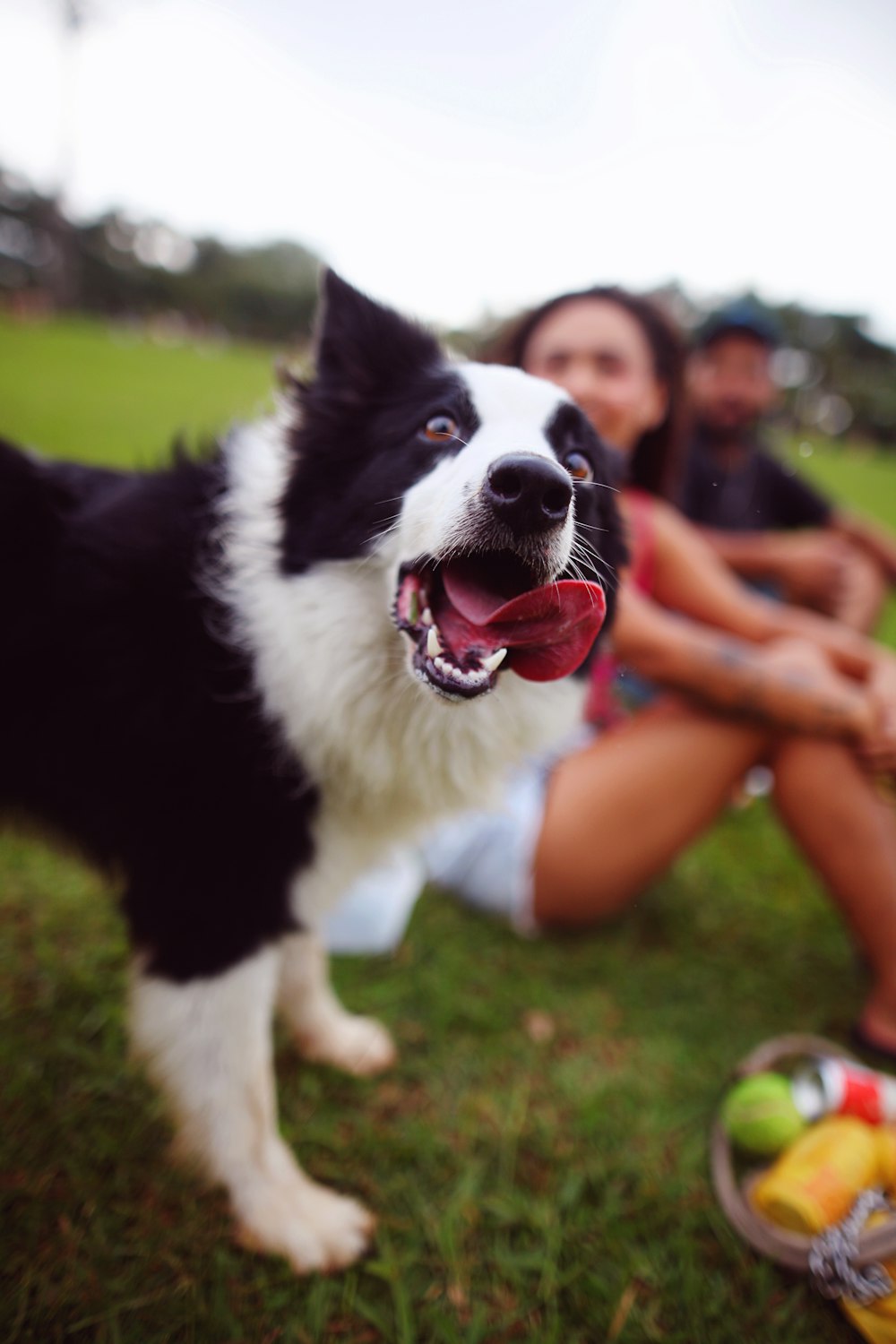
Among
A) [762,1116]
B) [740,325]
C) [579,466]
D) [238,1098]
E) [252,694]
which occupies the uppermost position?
[740,325]

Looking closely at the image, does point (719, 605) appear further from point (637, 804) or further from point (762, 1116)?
point (762, 1116)

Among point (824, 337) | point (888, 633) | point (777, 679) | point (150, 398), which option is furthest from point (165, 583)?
point (150, 398)

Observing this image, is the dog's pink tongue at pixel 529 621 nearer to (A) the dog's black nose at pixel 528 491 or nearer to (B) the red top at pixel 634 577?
(A) the dog's black nose at pixel 528 491

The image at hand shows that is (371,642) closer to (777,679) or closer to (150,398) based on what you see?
(777,679)

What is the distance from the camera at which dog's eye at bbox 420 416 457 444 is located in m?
1.60

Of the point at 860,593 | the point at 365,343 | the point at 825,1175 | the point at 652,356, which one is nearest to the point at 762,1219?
the point at 825,1175

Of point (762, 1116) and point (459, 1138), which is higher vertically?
point (762, 1116)

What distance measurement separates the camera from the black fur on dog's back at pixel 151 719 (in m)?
1.67

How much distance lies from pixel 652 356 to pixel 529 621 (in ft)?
6.15

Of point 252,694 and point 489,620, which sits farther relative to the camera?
point 252,694

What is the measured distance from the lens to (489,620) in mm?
1334

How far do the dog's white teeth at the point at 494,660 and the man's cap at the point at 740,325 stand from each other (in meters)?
4.27

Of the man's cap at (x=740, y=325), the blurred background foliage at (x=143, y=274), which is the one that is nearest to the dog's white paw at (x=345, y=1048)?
the man's cap at (x=740, y=325)

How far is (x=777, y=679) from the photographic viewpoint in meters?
2.53
